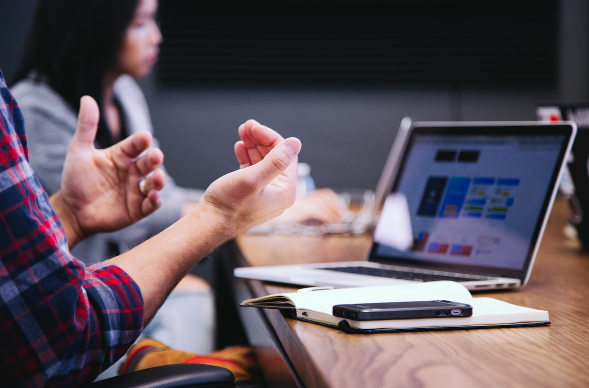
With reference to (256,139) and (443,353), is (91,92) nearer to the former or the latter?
(256,139)

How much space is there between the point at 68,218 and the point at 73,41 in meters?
0.95

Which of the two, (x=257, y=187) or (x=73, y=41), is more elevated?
(x=73, y=41)

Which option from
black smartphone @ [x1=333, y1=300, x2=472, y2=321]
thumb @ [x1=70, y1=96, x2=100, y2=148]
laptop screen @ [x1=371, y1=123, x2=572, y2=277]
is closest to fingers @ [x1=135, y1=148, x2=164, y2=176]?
thumb @ [x1=70, y1=96, x2=100, y2=148]

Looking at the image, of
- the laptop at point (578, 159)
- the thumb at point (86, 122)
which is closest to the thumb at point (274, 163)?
the thumb at point (86, 122)

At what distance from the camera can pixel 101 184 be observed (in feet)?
4.43

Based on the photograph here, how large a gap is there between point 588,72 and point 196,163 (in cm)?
239

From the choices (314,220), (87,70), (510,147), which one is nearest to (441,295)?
(510,147)

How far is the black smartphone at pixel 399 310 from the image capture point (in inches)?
29.2

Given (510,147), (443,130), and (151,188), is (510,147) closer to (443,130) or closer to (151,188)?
(443,130)

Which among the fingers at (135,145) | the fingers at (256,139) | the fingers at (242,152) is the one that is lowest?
the fingers at (135,145)

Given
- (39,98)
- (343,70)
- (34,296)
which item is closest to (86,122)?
(34,296)

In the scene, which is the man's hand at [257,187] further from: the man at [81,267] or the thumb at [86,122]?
the thumb at [86,122]

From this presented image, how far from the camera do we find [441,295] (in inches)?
33.3

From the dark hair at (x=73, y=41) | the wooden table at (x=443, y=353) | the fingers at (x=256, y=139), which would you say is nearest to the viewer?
the wooden table at (x=443, y=353)
